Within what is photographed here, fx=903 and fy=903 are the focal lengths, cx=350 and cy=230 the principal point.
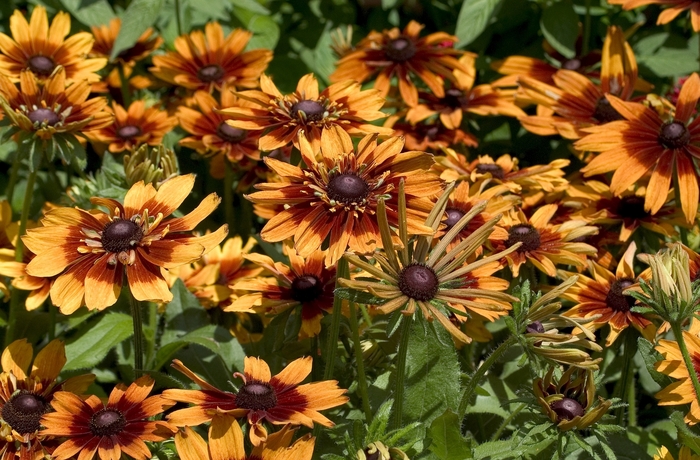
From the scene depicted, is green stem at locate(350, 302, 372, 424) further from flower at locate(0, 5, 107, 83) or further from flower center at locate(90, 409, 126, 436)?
flower at locate(0, 5, 107, 83)

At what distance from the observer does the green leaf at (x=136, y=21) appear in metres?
2.18

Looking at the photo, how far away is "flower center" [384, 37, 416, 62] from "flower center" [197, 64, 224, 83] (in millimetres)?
423

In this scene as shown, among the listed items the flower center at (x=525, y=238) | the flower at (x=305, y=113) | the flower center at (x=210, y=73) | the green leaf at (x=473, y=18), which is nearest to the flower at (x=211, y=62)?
the flower center at (x=210, y=73)

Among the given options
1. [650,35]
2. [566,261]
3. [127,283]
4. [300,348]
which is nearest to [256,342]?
[300,348]

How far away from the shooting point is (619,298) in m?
1.57

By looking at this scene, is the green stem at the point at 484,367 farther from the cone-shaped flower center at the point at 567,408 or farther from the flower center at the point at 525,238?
the flower center at the point at 525,238

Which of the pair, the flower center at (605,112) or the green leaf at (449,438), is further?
the flower center at (605,112)

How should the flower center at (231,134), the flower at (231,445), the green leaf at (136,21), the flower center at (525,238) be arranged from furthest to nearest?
the green leaf at (136,21) < the flower center at (231,134) < the flower center at (525,238) < the flower at (231,445)

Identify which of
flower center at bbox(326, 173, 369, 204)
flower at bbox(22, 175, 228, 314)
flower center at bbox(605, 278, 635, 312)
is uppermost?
flower center at bbox(326, 173, 369, 204)

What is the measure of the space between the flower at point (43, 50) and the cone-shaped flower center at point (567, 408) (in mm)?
1319

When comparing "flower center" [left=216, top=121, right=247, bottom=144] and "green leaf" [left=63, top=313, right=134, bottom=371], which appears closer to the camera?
"green leaf" [left=63, top=313, right=134, bottom=371]

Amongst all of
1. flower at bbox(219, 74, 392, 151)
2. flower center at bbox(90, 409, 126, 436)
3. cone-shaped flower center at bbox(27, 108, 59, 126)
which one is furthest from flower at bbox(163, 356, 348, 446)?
cone-shaped flower center at bbox(27, 108, 59, 126)

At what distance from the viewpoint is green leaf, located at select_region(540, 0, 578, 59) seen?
7.54 ft

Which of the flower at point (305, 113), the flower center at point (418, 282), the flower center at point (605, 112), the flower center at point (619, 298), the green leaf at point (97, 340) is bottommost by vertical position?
the green leaf at point (97, 340)
